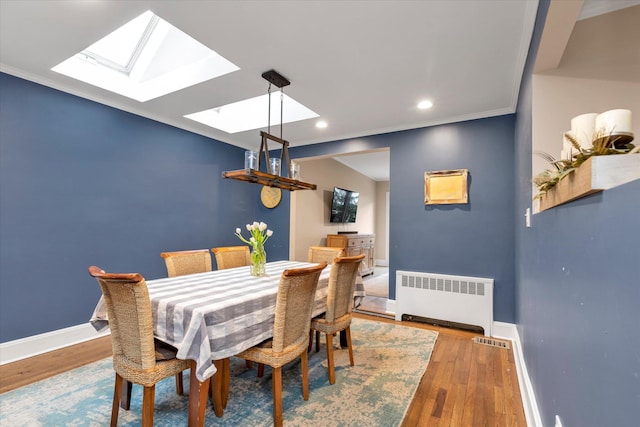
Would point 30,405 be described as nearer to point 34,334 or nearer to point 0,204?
point 34,334

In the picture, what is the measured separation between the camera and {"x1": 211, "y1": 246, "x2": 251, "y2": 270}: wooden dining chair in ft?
10.2

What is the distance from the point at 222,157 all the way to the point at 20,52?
2486 millimetres

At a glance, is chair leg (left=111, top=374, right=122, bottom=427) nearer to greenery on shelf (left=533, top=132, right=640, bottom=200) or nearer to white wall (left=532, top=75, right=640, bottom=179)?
greenery on shelf (left=533, top=132, right=640, bottom=200)

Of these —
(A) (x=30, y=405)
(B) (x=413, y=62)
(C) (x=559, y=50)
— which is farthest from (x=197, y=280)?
(C) (x=559, y=50)

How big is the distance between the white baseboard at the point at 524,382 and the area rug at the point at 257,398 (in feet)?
2.24

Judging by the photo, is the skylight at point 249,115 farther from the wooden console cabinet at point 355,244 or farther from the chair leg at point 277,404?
the chair leg at point 277,404

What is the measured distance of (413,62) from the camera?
93.1 inches

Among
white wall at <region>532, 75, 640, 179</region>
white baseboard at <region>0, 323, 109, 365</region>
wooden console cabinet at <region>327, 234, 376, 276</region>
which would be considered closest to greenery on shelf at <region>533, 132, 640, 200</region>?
white wall at <region>532, 75, 640, 179</region>

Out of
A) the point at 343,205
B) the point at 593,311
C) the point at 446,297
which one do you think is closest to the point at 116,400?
the point at 593,311

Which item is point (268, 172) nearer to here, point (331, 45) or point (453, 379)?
point (331, 45)

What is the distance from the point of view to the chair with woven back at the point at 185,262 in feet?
8.60

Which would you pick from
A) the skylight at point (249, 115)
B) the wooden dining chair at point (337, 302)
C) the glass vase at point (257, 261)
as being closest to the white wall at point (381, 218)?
the skylight at point (249, 115)

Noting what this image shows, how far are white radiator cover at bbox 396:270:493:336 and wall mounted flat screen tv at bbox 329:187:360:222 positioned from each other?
8.65 ft

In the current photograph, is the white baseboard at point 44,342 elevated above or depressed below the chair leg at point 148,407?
below
